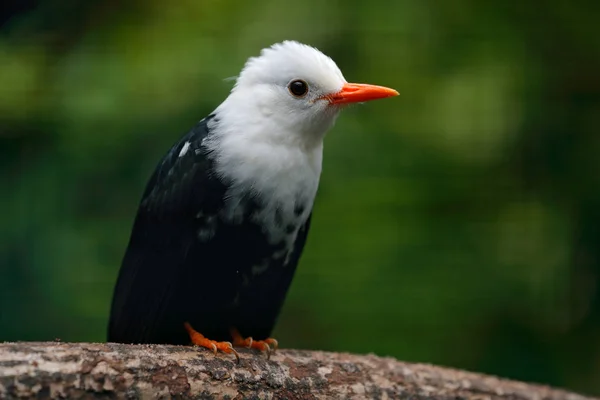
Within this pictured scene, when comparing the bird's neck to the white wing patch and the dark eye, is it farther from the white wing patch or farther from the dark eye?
the dark eye

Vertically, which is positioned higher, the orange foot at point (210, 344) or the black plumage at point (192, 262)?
the black plumage at point (192, 262)

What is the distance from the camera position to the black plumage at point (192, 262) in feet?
11.2

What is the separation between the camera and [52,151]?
4617 millimetres

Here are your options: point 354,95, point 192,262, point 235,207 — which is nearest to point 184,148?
point 235,207

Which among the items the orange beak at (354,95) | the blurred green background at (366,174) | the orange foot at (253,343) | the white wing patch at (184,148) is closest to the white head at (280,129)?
the orange beak at (354,95)

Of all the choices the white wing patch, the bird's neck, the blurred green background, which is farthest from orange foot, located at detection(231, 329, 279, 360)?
the blurred green background

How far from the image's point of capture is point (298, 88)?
11.6ft

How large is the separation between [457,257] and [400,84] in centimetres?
101

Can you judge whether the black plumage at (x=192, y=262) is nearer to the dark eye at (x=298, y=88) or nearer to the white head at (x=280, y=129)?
the white head at (x=280, y=129)

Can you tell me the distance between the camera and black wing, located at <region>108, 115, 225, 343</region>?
3.42 m

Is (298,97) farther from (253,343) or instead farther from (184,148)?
(253,343)

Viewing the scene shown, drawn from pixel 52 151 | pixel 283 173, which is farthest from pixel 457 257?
pixel 52 151

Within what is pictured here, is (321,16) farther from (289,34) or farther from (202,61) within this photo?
(202,61)

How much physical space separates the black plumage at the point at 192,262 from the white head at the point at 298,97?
0.22 m
